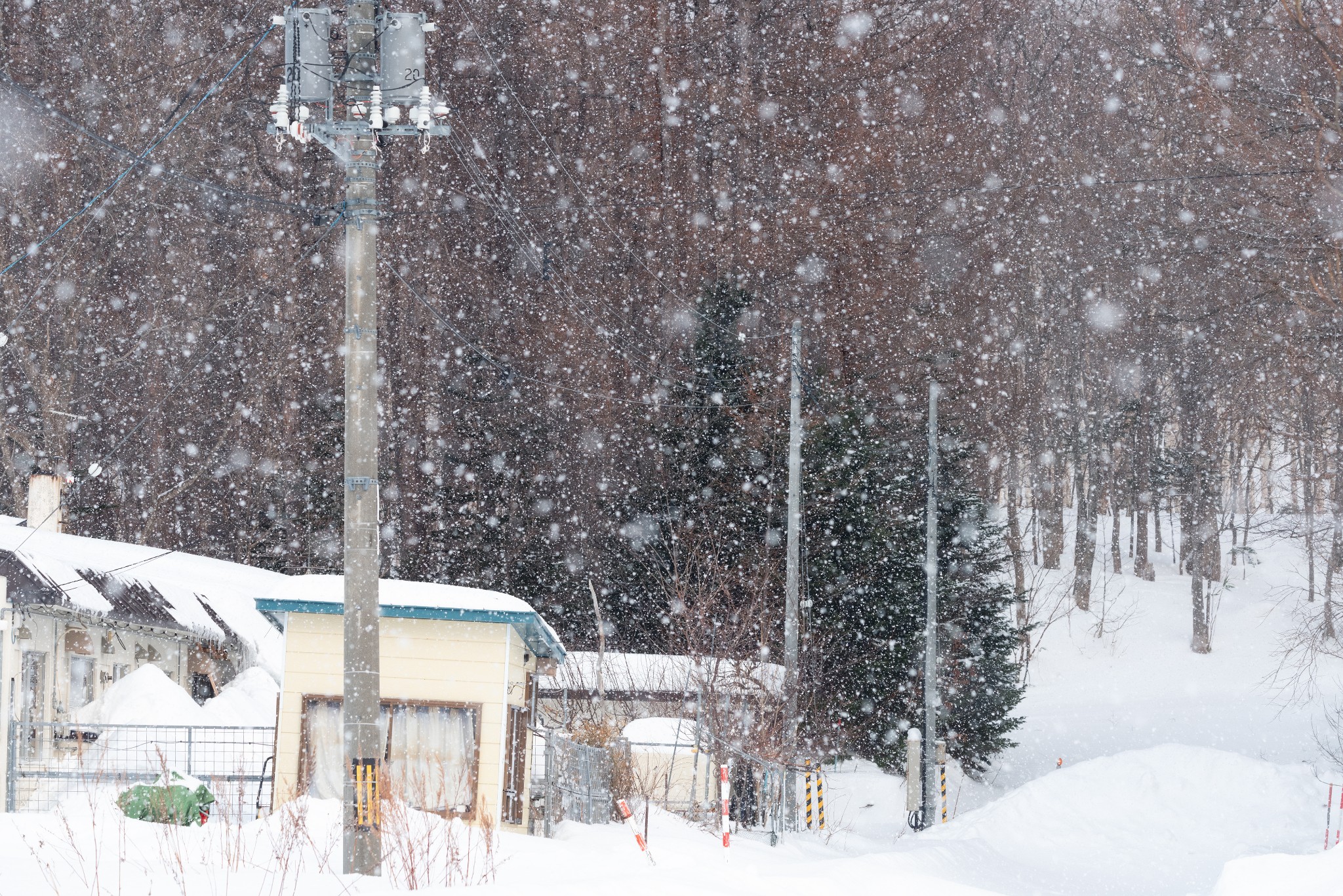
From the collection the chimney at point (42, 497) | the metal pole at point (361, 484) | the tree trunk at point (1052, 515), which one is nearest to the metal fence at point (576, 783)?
the metal pole at point (361, 484)

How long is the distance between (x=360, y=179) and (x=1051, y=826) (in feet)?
55.4

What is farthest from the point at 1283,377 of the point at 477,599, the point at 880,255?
the point at 477,599

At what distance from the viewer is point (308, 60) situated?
10.8 m

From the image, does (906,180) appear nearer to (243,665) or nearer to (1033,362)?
(1033,362)

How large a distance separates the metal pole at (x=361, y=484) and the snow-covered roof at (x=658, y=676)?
10.1m

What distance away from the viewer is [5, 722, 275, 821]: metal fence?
1584 centimetres

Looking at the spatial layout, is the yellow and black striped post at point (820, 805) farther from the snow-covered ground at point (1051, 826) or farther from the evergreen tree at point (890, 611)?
the evergreen tree at point (890, 611)

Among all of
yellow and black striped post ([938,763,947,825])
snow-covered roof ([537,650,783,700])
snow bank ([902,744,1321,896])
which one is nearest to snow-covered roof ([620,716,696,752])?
snow-covered roof ([537,650,783,700])

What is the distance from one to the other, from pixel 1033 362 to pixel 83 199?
100 feet

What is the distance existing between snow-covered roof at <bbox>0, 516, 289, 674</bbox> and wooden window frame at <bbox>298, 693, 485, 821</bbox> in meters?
1.44

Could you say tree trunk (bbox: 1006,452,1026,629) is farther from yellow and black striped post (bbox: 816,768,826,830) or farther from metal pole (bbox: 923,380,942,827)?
yellow and black striped post (bbox: 816,768,826,830)

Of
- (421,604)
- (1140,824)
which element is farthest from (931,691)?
(421,604)

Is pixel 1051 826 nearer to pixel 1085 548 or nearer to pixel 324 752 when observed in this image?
pixel 324 752

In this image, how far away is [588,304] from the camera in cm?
3925
